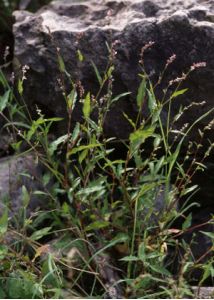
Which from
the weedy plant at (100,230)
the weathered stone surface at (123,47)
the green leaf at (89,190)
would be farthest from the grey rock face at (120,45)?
the green leaf at (89,190)

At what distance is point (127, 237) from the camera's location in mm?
2057

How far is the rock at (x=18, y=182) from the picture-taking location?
2404mm

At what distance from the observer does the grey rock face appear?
2262mm

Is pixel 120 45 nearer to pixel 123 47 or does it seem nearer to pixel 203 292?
pixel 123 47

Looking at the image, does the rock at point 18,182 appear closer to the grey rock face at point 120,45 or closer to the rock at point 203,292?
the grey rock face at point 120,45

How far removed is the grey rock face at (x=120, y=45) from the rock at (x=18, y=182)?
0.90ft

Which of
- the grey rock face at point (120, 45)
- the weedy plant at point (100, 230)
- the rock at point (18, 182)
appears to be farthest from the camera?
the rock at point (18, 182)

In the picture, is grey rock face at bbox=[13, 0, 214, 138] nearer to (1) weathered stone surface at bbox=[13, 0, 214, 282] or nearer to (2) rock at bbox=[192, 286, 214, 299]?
(1) weathered stone surface at bbox=[13, 0, 214, 282]

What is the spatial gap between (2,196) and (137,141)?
790mm

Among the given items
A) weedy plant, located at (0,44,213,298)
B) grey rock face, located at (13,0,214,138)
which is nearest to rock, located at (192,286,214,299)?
weedy plant, located at (0,44,213,298)

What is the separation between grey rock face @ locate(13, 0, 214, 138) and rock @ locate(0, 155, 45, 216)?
28 cm

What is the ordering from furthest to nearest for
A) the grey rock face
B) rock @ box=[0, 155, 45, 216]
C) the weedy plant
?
rock @ box=[0, 155, 45, 216]
the grey rock face
the weedy plant

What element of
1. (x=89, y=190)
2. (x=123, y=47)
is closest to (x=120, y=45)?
(x=123, y=47)

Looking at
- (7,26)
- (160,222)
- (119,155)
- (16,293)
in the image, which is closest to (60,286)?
(16,293)
